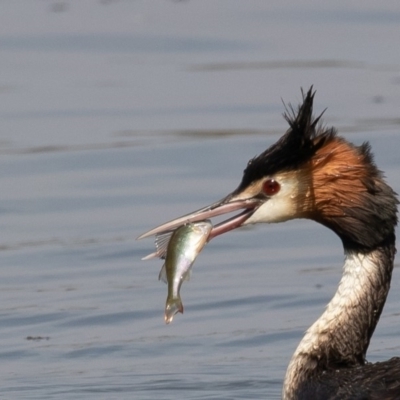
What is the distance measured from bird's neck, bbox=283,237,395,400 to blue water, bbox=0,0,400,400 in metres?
0.95

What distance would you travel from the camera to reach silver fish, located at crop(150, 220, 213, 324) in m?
7.20

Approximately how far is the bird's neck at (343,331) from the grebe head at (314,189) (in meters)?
0.24

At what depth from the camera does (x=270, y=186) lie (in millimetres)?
7469

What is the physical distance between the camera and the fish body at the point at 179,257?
7.20m

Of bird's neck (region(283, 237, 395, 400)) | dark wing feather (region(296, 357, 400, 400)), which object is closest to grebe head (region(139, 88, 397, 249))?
bird's neck (region(283, 237, 395, 400))

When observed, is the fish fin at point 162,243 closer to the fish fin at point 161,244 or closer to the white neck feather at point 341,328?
the fish fin at point 161,244

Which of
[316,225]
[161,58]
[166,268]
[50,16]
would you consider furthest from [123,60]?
[166,268]

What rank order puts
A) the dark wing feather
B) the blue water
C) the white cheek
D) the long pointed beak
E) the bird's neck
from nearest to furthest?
the dark wing feather, the long pointed beak, the white cheek, the bird's neck, the blue water

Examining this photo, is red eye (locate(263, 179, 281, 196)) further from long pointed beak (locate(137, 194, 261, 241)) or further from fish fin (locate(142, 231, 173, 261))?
fish fin (locate(142, 231, 173, 261))

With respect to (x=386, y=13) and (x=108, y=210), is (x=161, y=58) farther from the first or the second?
(x=108, y=210)

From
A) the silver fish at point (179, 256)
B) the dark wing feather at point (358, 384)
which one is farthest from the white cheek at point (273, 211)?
the dark wing feather at point (358, 384)

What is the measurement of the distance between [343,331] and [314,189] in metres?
0.74

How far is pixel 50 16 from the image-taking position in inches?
664

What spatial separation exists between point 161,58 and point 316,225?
426 centimetres
